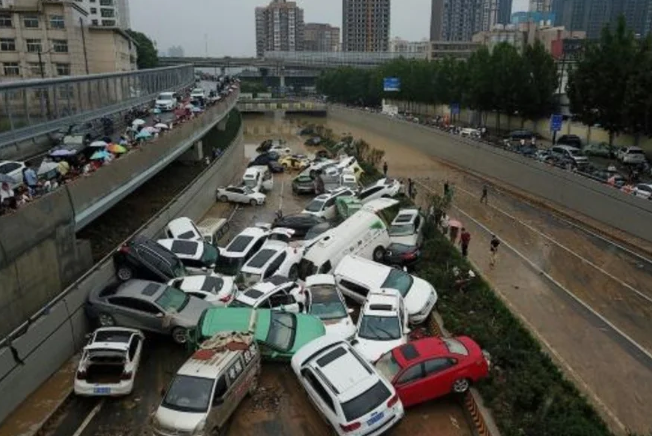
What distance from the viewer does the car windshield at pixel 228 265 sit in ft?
66.8

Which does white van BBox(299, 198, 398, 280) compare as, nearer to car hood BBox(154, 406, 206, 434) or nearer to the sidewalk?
the sidewalk

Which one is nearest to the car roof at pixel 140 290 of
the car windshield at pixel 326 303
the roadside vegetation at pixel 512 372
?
the car windshield at pixel 326 303

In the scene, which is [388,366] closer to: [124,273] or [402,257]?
[402,257]

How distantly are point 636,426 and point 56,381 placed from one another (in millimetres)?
13504

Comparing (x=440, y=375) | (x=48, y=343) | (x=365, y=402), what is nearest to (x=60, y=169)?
(x=48, y=343)

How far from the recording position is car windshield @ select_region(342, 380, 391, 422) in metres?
10.6

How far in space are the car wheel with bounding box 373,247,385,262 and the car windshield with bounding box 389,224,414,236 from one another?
73.9 inches

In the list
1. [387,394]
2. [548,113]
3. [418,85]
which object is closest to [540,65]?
[548,113]

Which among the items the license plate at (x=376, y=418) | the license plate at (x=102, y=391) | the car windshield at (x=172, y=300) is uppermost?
the car windshield at (x=172, y=300)

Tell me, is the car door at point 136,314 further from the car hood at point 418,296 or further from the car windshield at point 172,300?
the car hood at point 418,296

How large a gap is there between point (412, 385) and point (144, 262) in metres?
10.0

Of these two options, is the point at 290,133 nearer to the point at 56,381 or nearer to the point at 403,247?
the point at 403,247

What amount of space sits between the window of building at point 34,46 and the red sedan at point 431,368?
60.4 m

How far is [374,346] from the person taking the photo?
13945 millimetres
